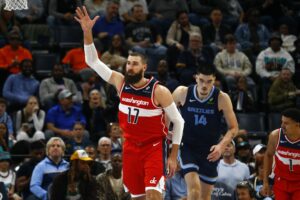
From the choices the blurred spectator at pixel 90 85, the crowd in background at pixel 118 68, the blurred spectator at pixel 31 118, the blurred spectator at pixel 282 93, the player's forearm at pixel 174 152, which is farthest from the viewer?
the blurred spectator at pixel 282 93

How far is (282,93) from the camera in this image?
63.6 ft

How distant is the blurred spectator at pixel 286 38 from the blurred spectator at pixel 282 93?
93.7 inches

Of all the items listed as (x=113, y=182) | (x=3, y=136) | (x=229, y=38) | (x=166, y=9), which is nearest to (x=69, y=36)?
(x=166, y=9)

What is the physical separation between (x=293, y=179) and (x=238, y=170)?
9.28 feet

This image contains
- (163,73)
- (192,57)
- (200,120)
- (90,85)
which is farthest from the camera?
(192,57)

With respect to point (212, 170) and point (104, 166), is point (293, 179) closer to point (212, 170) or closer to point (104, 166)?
point (212, 170)

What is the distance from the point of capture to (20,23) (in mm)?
20609

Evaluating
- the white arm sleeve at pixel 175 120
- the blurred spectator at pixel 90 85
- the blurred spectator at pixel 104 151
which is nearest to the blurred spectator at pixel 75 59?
the blurred spectator at pixel 90 85

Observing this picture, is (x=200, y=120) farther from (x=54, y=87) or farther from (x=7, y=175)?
(x=54, y=87)

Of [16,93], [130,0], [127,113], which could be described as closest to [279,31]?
[130,0]

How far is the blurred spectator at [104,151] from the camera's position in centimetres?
1609

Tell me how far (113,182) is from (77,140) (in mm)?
2043

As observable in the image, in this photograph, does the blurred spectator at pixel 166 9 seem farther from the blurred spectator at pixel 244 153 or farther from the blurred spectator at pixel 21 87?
the blurred spectator at pixel 244 153

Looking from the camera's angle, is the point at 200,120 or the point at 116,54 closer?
the point at 200,120
